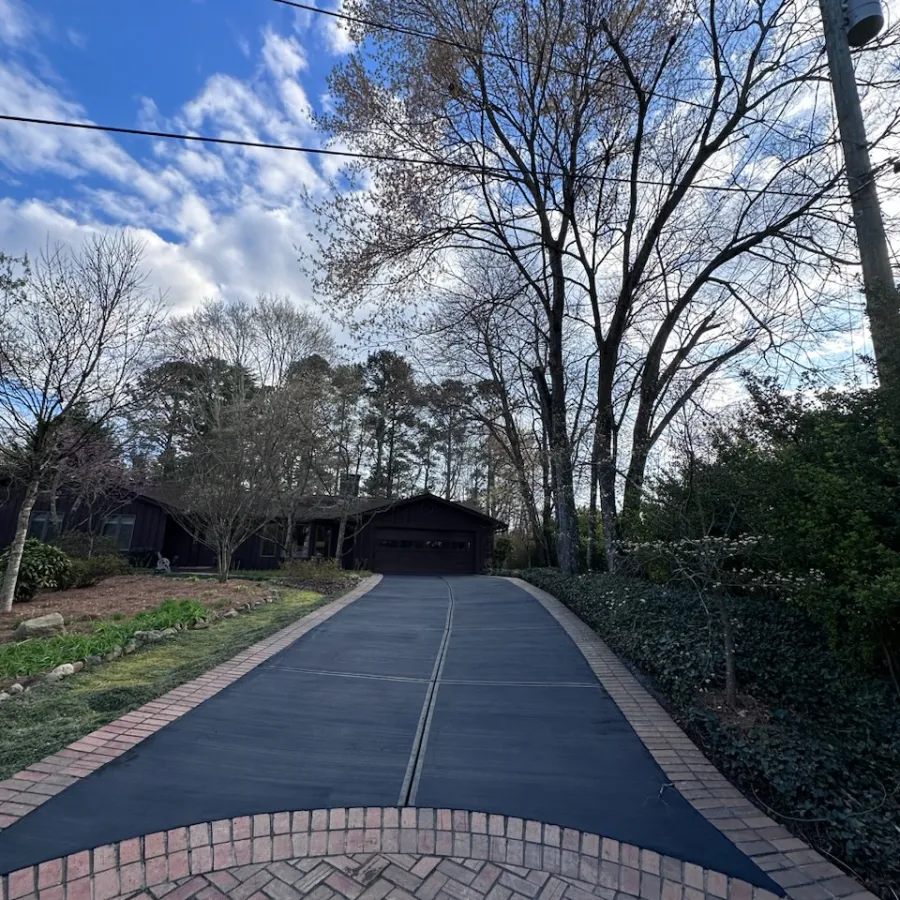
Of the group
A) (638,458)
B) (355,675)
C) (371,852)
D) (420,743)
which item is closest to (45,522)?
(355,675)

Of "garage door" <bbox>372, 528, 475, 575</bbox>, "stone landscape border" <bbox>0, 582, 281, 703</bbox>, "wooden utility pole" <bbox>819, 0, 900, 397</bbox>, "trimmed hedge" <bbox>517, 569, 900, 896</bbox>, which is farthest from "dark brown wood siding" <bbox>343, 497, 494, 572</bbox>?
"wooden utility pole" <bbox>819, 0, 900, 397</bbox>

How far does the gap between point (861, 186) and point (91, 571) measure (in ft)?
47.8

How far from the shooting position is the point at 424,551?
68.2 ft

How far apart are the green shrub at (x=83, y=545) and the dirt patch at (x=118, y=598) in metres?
4.04

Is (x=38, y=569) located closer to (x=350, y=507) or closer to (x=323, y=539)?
(x=350, y=507)

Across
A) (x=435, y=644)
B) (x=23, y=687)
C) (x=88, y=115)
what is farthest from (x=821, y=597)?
(x=88, y=115)

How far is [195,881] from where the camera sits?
6.68ft

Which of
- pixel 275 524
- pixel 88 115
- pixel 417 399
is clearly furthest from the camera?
pixel 417 399

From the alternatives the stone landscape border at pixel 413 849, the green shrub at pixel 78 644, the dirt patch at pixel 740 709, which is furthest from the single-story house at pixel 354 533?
the stone landscape border at pixel 413 849

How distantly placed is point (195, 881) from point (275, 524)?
1801cm

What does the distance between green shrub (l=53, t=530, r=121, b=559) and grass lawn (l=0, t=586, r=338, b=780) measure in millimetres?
11182

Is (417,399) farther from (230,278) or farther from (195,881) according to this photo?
(195,881)

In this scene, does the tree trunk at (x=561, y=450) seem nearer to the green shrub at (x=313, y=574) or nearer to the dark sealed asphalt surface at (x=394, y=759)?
the green shrub at (x=313, y=574)

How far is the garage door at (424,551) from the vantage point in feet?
67.1
